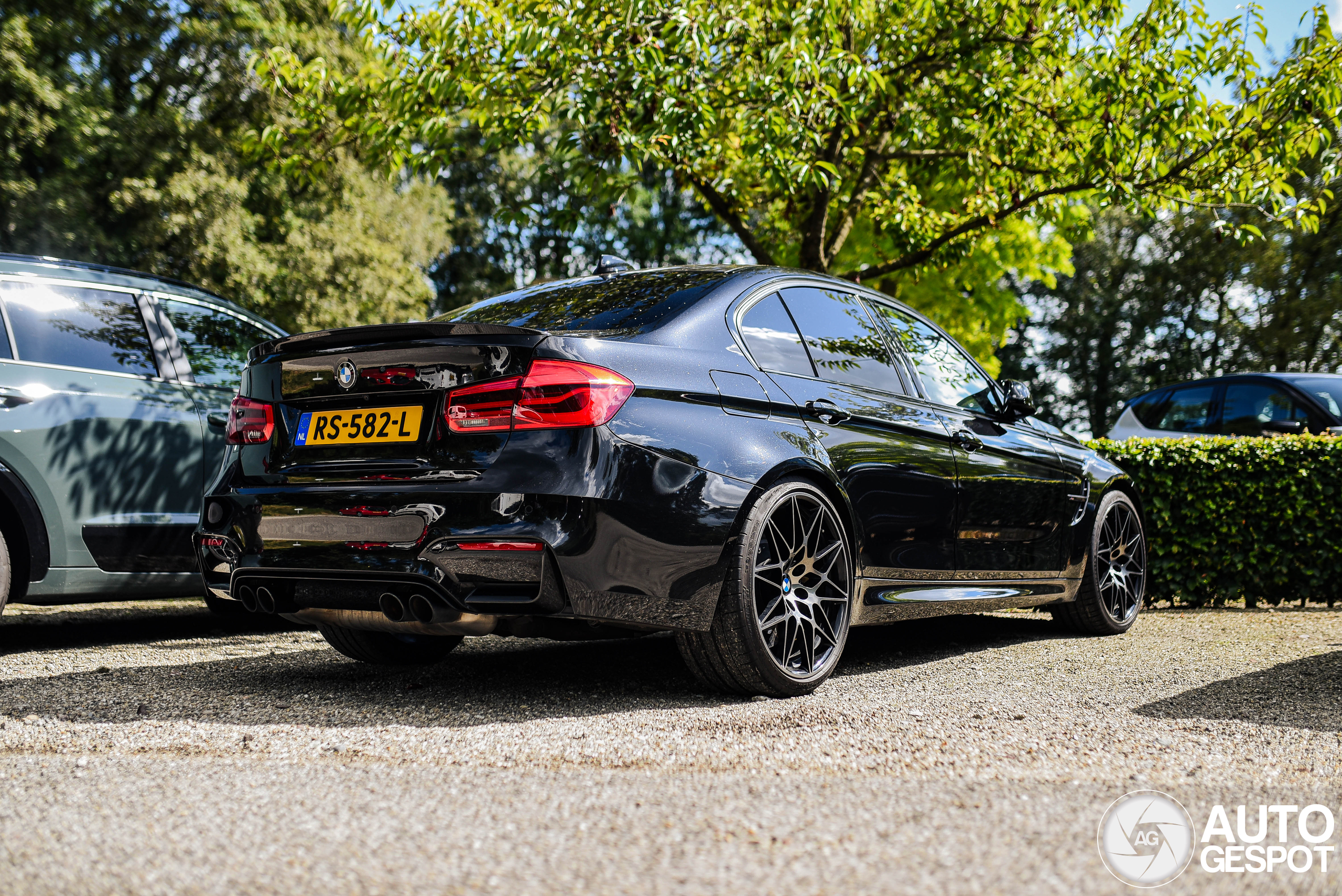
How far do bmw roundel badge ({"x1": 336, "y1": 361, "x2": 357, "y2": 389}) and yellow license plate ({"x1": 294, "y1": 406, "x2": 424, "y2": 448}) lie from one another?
0.09m

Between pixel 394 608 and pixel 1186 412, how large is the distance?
32.5 feet

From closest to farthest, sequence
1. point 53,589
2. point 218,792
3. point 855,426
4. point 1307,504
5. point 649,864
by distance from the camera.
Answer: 1. point 649,864
2. point 218,792
3. point 855,426
4. point 53,589
5. point 1307,504

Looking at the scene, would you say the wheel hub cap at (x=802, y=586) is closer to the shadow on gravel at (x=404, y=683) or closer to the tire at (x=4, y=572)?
the shadow on gravel at (x=404, y=683)

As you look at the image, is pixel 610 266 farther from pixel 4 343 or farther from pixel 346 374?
pixel 4 343

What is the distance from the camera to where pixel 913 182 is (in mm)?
11422

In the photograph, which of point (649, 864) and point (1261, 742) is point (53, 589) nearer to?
point (649, 864)

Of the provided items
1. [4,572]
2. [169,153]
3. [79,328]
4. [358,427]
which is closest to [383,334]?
[358,427]

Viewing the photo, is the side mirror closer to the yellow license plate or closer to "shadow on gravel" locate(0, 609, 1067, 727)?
"shadow on gravel" locate(0, 609, 1067, 727)

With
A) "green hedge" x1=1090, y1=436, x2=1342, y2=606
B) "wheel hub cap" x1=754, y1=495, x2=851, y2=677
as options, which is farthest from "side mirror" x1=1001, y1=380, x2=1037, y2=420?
"green hedge" x1=1090, y1=436, x2=1342, y2=606

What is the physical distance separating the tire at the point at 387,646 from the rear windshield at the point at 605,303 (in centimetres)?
132

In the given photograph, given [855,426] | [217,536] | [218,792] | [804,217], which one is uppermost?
[804,217]

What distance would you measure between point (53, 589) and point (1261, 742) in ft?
15.6

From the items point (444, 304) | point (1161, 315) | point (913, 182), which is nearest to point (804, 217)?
point (913, 182)

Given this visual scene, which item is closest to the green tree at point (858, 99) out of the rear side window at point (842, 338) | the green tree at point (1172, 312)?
the rear side window at point (842, 338)
